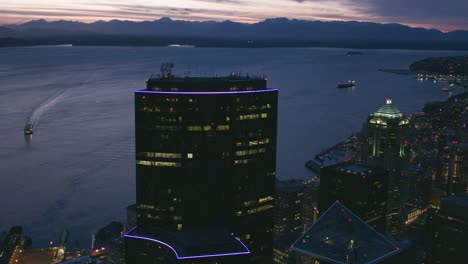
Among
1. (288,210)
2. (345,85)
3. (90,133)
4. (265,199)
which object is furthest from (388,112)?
(345,85)

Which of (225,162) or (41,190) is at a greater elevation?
(225,162)

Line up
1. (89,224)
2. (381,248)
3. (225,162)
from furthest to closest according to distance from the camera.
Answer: (89,224), (225,162), (381,248)

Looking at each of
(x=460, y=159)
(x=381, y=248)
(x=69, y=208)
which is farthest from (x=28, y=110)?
(x=381, y=248)

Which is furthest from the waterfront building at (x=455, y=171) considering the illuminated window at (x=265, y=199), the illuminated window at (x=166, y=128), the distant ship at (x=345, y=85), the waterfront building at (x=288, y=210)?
the distant ship at (x=345, y=85)

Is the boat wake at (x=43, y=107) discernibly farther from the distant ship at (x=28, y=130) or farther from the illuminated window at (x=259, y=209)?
the illuminated window at (x=259, y=209)

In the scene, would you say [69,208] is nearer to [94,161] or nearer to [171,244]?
[94,161]

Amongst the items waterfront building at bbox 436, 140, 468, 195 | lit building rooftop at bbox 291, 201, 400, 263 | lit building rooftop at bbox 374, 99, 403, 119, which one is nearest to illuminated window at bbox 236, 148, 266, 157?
lit building rooftop at bbox 291, 201, 400, 263

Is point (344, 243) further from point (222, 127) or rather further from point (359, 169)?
point (359, 169)
